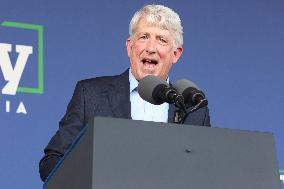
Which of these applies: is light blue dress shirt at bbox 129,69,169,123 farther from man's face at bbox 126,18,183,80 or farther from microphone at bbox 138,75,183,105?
microphone at bbox 138,75,183,105

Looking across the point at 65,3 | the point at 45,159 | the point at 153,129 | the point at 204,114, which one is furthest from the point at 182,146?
the point at 65,3

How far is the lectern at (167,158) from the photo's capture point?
1026 mm

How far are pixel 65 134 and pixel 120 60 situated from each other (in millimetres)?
897

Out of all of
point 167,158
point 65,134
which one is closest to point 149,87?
point 167,158

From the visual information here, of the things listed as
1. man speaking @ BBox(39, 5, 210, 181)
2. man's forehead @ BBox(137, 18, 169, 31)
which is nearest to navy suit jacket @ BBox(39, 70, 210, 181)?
man speaking @ BBox(39, 5, 210, 181)

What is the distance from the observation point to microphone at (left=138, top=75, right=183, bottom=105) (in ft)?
3.86

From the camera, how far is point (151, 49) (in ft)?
5.22

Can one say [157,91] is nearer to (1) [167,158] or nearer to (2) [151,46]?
(1) [167,158]

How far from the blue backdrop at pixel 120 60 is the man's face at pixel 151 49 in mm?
585

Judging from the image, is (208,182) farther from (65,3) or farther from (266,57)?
(266,57)

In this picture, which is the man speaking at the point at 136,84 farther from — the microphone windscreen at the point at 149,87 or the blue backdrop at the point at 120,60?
the blue backdrop at the point at 120,60

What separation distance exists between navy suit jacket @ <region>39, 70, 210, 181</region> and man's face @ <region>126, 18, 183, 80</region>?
0.05 metres

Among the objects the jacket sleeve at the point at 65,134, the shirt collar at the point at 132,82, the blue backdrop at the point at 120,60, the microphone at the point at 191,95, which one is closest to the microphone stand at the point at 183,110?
the microphone at the point at 191,95

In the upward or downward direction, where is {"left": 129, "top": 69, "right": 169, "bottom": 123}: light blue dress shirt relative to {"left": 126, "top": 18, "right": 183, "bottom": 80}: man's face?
downward
